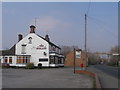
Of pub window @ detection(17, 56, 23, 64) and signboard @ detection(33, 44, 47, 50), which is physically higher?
signboard @ detection(33, 44, 47, 50)

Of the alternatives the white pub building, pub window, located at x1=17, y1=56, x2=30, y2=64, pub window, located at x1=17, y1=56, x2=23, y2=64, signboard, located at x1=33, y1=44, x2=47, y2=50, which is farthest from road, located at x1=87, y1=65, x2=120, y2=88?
pub window, located at x1=17, y1=56, x2=23, y2=64

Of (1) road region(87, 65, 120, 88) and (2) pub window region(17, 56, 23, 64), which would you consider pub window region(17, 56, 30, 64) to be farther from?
(1) road region(87, 65, 120, 88)

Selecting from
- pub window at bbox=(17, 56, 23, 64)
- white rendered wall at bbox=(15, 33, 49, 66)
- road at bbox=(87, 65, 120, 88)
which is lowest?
road at bbox=(87, 65, 120, 88)

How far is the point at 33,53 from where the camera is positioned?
60.9m

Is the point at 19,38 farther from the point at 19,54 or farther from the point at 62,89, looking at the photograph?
the point at 62,89

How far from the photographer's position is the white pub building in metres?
59.8

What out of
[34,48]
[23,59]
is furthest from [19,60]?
[34,48]

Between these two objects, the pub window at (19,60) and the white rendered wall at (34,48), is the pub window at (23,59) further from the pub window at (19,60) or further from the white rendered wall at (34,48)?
the white rendered wall at (34,48)

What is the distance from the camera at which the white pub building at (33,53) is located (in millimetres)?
59812

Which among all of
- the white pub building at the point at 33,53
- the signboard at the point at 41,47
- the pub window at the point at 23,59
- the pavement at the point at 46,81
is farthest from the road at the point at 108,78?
the pub window at the point at 23,59

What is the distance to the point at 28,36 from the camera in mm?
61469

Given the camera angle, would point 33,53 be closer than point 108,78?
No

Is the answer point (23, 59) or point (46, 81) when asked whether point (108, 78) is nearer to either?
point (46, 81)

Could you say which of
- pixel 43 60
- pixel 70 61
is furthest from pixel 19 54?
pixel 70 61
